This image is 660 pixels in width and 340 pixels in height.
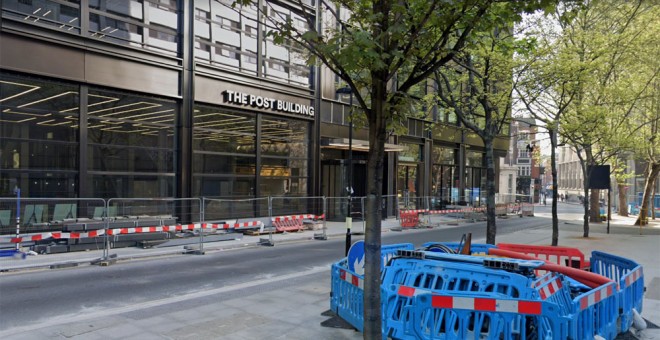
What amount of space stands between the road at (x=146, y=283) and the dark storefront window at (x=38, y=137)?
4498 mm

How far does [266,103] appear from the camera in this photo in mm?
20562

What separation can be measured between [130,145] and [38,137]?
2.95m

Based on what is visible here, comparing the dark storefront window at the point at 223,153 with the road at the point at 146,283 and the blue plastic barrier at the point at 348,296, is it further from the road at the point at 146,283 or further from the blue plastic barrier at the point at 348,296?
the blue plastic barrier at the point at 348,296

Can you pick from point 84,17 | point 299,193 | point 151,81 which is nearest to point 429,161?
point 299,193

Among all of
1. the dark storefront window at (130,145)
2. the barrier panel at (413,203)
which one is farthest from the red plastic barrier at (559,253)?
the barrier panel at (413,203)

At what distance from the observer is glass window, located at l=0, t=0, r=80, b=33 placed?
13.1 m

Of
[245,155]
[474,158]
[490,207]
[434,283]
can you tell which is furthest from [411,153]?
[434,283]

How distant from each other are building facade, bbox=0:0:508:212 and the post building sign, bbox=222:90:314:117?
0.05 metres

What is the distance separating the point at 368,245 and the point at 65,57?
44.8 ft

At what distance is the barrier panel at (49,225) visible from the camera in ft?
37.8

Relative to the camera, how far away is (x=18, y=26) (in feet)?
42.9

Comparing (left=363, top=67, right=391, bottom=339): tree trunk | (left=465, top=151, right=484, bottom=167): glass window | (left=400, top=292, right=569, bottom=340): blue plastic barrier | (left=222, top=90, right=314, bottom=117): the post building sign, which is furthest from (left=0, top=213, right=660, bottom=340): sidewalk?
(left=465, top=151, right=484, bottom=167): glass window

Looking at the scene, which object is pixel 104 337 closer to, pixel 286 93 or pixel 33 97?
pixel 33 97

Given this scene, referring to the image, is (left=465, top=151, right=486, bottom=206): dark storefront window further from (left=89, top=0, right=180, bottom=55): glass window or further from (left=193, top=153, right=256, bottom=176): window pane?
(left=89, top=0, right=180, bottom=55): glass window
